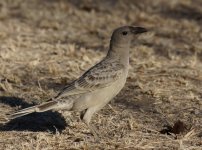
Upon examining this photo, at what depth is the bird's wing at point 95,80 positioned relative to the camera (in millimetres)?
8055

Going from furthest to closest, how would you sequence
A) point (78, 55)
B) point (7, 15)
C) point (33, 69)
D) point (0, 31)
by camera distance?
point (7, 15), point (0, 31), point (78, 55), point (33, 69)

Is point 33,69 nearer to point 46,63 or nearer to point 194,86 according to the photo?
point 46,63

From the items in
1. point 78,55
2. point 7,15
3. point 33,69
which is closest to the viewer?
point 33,69

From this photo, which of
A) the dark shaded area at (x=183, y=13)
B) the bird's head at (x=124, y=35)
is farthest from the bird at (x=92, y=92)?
the dark shaded area at (x=183, y=13)

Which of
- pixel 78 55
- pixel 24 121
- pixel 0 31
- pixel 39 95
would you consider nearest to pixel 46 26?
pixel 0 31

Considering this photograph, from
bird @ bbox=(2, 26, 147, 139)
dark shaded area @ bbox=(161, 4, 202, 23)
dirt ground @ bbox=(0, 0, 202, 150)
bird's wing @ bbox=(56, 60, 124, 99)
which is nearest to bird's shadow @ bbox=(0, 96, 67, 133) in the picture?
dirt ground @ bbox=(0, 0, 202, 150)

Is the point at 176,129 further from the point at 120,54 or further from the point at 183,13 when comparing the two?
the point at 183,13

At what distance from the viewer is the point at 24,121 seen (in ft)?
28.7

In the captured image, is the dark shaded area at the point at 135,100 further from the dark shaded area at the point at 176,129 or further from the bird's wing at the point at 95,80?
the bird's wing at the point at 95,80

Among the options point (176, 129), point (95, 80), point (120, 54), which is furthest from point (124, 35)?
point (176, 129)

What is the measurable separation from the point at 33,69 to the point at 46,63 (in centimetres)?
36

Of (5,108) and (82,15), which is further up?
(82,15)

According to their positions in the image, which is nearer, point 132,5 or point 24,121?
point 24,121

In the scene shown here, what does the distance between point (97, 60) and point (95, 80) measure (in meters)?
3.69
